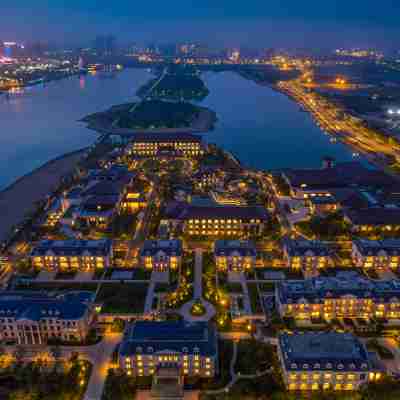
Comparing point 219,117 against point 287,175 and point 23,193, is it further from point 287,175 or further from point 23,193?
point 23,193

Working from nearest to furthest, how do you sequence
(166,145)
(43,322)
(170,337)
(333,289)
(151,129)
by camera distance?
(170,337)
(43,322)
(333,289)
(166,145)
(151,129)

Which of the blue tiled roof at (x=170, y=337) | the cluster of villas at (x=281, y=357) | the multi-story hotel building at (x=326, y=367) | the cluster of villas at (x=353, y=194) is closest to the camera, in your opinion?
the multi-story hotel building at (x=326, y=367)

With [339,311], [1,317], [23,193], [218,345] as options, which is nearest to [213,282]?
[218,345]

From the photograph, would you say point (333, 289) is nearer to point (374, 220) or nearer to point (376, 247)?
point (376, 247)

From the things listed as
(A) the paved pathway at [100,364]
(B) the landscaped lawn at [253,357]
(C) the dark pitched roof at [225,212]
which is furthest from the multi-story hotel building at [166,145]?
(B) the landscaped lawn at [253,357]

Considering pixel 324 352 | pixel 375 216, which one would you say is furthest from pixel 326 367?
pixel 375 216

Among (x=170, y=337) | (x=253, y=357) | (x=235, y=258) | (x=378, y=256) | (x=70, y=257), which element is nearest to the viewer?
(x=170, y=337)

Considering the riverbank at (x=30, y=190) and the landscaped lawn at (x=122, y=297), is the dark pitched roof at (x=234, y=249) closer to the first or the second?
the landscaped lawn at (x=122, y=297)
